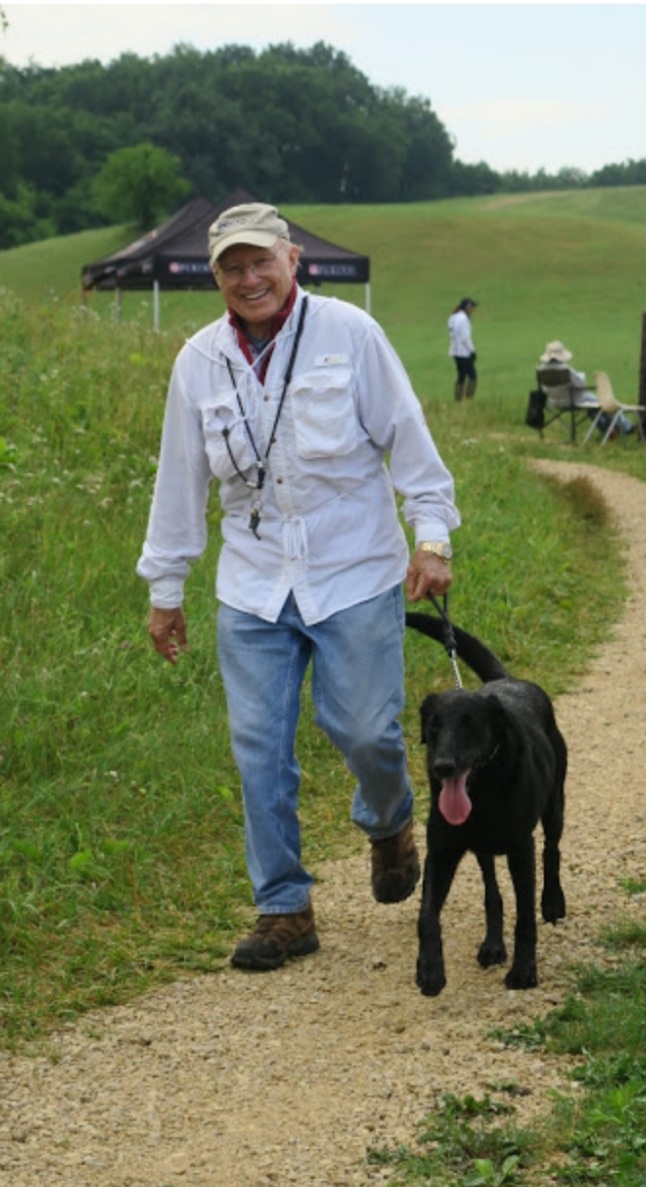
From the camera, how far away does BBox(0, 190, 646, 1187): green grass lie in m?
4.45

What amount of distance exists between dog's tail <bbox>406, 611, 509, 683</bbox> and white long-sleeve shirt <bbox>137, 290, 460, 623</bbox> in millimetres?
470

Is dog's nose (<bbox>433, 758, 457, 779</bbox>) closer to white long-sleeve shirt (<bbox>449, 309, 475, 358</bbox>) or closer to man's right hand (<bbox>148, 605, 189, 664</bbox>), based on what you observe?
man's right hand (<bbox>148, 605, 189, 664</bbox>)

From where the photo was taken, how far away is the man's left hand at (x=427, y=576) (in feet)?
16.4

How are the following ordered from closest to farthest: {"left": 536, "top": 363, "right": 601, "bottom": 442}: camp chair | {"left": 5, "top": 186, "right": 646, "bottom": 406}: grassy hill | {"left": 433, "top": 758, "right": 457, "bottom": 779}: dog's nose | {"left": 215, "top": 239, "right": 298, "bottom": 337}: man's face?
1. {"left": 433, "top": 758, "right": 457, "bottom": 779}: dog's nose
2. {"left": 215, "top": 239, "right": 298, "bottom": 337}: man's face
3. {"left": 536, "top": 363, "right": 601, "bottom": 442}: camp chair
4. {"left": 5, "top": 186, "right": 646, "bottom": 406}: grassy hill

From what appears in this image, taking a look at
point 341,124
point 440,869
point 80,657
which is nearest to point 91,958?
point 440,869

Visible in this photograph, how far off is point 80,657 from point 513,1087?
13.4 feet

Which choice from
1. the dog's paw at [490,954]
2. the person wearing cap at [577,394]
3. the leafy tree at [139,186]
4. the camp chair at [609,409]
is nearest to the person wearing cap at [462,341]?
the person wearing cap at [577,394]

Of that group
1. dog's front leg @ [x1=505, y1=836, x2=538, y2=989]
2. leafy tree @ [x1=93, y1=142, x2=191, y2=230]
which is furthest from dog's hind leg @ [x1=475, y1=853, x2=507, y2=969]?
leafy tree @ [x1=93, y1=142, x2=191, y2=230]

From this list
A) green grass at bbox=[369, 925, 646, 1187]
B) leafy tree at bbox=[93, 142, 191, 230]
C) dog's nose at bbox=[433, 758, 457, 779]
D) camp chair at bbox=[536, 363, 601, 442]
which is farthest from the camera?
leafy tree at bbox=[93, 142, 191, 230]

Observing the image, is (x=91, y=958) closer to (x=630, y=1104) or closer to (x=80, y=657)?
(x=630, y=1104)

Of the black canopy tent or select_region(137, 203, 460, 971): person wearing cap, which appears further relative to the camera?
the black canopy tent

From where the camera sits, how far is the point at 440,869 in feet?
15.8

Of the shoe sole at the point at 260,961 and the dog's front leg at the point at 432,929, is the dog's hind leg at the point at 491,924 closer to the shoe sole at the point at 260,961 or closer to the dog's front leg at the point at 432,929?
the dog's front leg at the point at 432,929

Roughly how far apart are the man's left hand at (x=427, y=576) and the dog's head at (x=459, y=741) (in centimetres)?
→ 38
